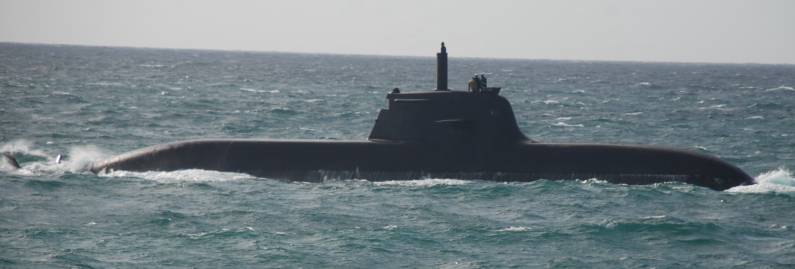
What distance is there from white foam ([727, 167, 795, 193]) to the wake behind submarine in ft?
1.01

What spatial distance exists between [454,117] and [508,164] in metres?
1.91

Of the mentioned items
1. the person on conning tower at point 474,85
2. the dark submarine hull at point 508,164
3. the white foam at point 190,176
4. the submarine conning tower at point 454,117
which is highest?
the person on conning tower at point 474,85

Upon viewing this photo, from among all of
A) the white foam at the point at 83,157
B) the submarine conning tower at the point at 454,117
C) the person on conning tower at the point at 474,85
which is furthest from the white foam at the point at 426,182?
the white foam at the point at 83,157

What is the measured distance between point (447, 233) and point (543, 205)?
3.92 meters

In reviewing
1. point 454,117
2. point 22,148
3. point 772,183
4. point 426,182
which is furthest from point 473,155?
point 22,148

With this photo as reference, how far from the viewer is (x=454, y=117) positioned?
28062 mm

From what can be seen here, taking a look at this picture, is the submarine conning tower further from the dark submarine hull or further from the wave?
the wave

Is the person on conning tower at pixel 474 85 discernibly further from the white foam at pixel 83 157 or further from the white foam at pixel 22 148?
the white foam at pixel 22 148

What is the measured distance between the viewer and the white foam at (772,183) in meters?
27.6

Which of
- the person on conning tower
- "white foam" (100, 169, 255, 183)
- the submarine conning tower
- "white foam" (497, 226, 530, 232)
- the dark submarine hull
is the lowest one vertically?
"white foam" (497, 226, 530, 232)

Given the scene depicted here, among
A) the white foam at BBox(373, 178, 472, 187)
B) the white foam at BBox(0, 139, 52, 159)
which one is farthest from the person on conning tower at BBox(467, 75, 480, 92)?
the white foam at BBox(0, 139, 52, 159)

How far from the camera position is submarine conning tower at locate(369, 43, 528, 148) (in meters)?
28.0

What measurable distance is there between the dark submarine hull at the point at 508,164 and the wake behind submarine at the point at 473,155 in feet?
0.09

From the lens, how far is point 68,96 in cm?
6981
